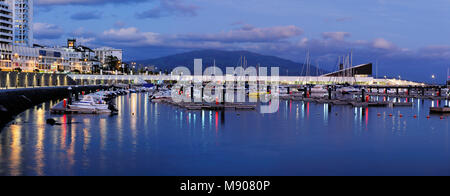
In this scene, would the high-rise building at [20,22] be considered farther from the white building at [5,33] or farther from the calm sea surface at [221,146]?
the calm sea surface at [221,146]

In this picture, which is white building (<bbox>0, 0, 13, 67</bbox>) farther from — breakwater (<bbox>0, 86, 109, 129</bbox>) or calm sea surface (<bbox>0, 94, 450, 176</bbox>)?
calm sea surface (<bbox>0, 94, 450, 176</bbox>)

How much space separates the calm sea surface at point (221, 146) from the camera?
83.6 ft

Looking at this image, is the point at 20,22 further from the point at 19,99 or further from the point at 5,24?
the point at 19,99

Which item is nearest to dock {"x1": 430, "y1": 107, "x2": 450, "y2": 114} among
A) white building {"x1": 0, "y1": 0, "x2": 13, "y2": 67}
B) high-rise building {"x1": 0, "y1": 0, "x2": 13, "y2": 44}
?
white building {"x1": 0, "y1": 0, "x2": 13, "y2": 67}

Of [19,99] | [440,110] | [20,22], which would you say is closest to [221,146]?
[19,99]

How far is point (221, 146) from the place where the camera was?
33.8m

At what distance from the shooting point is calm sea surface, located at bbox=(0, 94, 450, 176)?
25484 millimetres

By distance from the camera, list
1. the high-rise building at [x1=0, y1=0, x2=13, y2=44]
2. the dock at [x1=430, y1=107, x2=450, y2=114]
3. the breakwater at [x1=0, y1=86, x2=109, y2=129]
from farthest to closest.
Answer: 1. the high-rise building at [x1=0, y1=0, x2=13, y2=44]
2. the dock at [x1=430, y1=107, x2=450, y2=114]
3. the breakwater at [x1=0, y1=86, x2=109, y2=129]

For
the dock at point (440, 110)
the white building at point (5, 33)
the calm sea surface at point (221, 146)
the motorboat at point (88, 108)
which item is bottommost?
the calm sea surface at point (221, 146)

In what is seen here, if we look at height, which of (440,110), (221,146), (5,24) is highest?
(5,24)

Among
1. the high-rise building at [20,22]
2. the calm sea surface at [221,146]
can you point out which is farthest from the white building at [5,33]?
the calm sea surface at [221,146]

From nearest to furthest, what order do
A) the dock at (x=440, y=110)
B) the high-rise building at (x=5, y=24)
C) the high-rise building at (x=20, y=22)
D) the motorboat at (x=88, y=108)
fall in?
the motorboat at (x=88, y=108) → the dock at (x=440, y=110) → the high-rise building at (x=5, y=24) → the high-rise building at (x=20, y=22)
